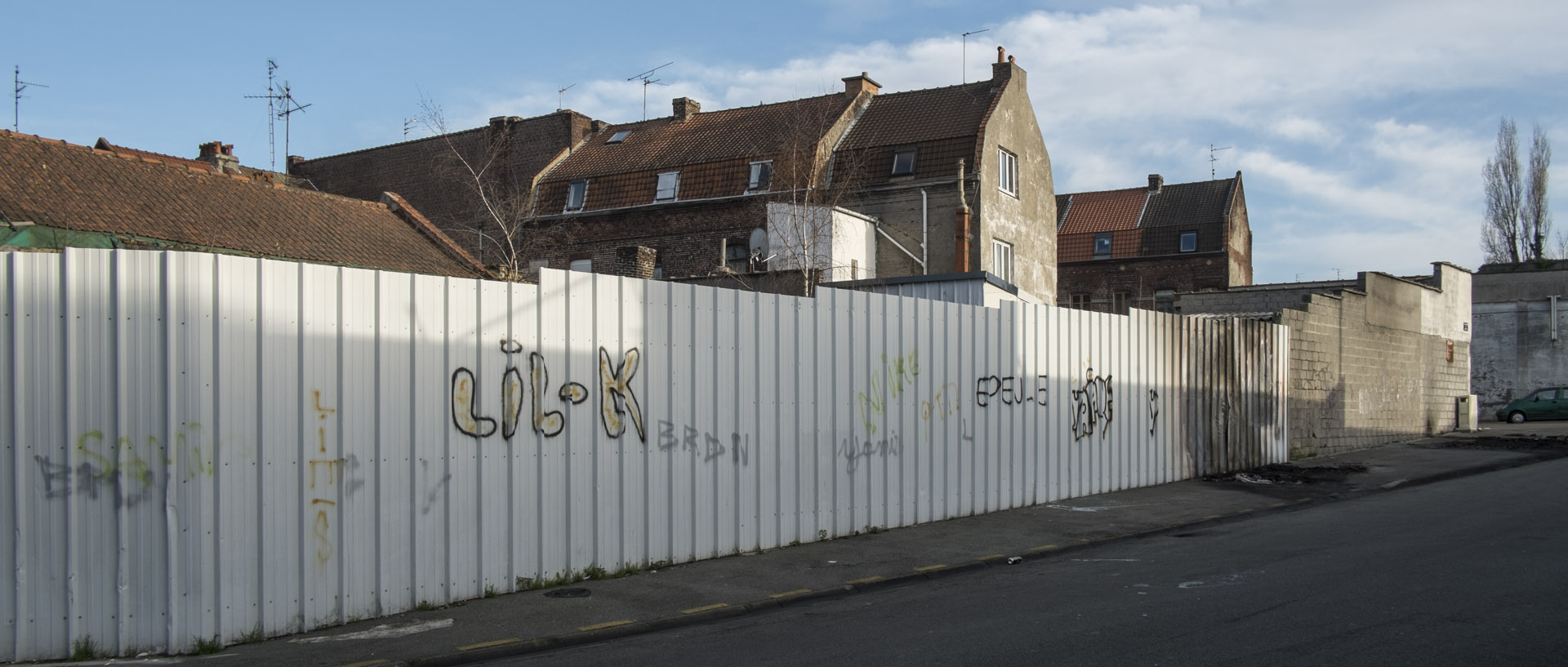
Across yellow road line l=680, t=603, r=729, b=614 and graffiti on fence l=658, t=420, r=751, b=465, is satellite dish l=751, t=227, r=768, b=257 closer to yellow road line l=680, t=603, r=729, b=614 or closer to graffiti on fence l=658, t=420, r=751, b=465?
graffiti on fence l=658, t=420, r=751, b=465

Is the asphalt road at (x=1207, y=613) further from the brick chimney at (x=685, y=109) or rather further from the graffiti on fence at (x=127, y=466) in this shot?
the brick chimney at (x=685, y=109)

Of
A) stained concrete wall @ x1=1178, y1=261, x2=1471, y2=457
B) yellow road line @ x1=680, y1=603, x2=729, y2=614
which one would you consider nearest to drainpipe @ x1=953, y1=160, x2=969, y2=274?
stained concrete wall @ x1=1178, y1=261, x2=1471, y2=457

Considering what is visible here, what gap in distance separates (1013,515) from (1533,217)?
55.4 meters

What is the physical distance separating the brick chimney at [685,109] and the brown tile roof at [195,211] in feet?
51.1

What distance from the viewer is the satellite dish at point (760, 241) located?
29.4 m

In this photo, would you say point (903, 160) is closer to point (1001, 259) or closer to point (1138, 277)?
point (1001, 259)

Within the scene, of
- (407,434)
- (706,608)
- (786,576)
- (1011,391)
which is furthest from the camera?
(1011,391)

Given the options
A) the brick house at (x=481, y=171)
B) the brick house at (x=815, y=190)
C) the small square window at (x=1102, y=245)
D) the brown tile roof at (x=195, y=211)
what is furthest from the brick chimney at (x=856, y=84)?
the small square window at (x=1102, y=245)

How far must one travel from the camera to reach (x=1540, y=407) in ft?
115

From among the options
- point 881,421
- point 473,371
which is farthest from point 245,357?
point 881,421

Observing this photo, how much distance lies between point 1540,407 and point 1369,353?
1611cm

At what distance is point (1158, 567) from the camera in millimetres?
9203

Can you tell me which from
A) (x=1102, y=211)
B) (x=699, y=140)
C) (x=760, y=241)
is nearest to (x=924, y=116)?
(x=760, y=241)

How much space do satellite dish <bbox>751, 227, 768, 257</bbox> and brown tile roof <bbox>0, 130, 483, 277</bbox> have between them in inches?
380
